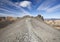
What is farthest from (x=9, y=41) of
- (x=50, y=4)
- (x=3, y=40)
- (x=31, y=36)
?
(x=50, y=4)

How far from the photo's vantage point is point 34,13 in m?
2.47

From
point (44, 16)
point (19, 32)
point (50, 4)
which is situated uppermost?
point (50, 4)

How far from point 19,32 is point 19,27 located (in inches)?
6.3

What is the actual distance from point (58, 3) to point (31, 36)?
1.77 meters

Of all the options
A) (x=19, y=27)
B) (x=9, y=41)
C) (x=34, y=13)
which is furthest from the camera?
(x=34, y=13)

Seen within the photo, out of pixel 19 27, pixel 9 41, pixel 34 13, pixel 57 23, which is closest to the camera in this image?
pixel 9 41

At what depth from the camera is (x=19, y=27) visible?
1.46 m

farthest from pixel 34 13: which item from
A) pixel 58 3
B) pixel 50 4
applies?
pixel 58 3

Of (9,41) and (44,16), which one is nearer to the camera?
(9,41)

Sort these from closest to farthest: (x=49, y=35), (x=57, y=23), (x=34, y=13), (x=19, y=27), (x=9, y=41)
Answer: (x=9, y=41), (x=49, y=35), (x=19, y=27), (x=34, y=13), (x=57, y=23)

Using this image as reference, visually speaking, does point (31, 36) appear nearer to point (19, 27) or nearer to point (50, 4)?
point (19, 27)

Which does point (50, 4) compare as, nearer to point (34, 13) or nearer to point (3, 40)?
point (34, 13)

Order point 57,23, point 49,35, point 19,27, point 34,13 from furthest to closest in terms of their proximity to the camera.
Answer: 1. point 57,23
2. point 34,13
3. point 19,27
4. point 49,35

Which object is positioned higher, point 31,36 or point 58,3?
point 58,3
